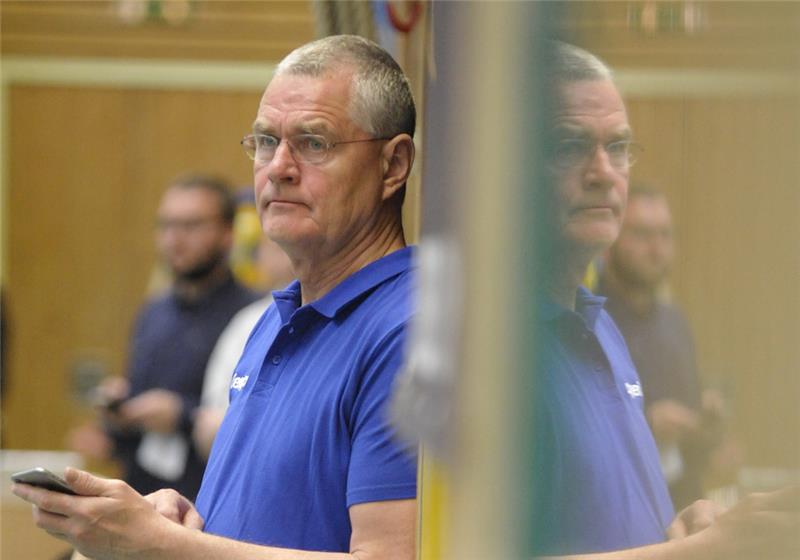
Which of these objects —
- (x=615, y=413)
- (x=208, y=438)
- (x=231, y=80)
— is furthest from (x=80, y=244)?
(x=615, y=413)

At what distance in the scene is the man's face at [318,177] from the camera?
6.18 feet

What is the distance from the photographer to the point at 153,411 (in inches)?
153

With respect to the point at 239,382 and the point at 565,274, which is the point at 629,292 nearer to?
the point at 565,274

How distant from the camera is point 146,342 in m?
4.14

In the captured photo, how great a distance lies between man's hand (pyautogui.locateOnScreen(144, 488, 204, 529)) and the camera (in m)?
1.84

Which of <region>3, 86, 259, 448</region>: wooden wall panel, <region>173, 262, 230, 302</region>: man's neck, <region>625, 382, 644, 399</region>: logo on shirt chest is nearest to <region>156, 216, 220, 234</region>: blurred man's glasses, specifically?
<region>173, 262, 230, 302</region>: man's neck

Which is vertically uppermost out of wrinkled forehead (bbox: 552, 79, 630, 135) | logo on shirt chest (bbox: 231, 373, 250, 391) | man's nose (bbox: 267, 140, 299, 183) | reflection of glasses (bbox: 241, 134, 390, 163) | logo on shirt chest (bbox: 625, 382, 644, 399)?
wrinkled forehead (bbox: 552, 79, 630, 135)

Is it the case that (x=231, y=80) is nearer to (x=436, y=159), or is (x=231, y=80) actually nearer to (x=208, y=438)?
(x=208, y=438)

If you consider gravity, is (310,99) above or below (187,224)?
above

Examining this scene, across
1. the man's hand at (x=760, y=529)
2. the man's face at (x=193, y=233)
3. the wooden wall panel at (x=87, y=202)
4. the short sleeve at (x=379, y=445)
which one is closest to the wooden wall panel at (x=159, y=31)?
the wooden wall panel at (x=87, y=202)

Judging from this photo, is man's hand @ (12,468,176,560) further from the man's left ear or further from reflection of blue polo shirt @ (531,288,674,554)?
reflection of blue polo shirt @ (531,288,674,554)

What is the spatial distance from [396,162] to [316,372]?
1.03ft

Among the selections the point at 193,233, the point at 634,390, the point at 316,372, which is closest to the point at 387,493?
the point at 316,372

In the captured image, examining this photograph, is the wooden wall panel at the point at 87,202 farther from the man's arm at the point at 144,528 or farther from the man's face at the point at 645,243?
the man's face at the point at 645,243
